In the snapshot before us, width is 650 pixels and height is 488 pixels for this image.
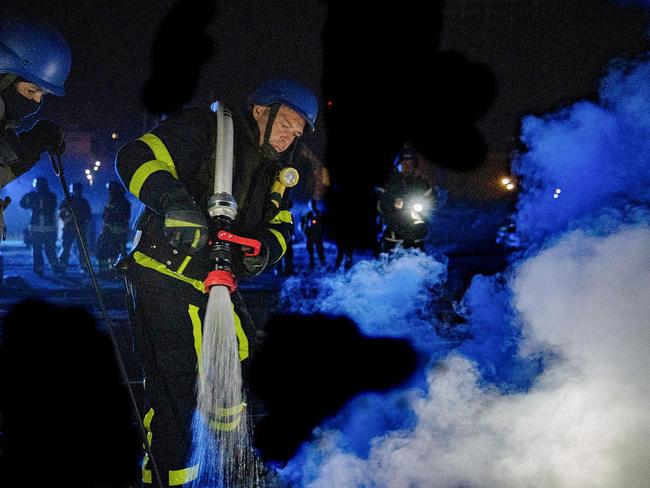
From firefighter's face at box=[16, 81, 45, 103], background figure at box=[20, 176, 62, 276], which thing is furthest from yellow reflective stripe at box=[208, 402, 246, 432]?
background figure at box=[20, 176, 62, 276]

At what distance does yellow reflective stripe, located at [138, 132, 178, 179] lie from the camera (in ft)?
7.93

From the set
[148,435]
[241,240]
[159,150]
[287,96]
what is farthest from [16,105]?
[148,435]

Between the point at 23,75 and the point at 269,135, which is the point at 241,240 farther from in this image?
the point at 23,75

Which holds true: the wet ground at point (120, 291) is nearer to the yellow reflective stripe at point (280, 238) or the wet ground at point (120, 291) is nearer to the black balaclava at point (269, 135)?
the yellow reflective stripe at point (280, 238)

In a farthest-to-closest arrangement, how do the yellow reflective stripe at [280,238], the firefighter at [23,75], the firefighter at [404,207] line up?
the firefighter at [404,207] < the yellow reflective stripe at [280,238] < the firefighter at [23,75]

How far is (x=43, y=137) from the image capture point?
3.04 m

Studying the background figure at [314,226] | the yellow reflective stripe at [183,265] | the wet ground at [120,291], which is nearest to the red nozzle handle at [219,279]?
the yellow reflective stripe at [183,265]

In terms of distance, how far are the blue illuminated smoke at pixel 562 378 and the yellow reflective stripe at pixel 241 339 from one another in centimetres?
80

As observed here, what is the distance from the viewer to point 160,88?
21.6m

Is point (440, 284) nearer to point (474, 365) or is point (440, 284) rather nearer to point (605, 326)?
point (474, 365)

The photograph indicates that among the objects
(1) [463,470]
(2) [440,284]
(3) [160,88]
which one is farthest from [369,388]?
(3) [160,88]

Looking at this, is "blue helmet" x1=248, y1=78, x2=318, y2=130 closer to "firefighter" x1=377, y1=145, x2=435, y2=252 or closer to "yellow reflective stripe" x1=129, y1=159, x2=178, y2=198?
"yellow reflective stripe" x1=129, y1=159, x2=178, y2=198

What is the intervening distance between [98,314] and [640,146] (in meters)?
6.51

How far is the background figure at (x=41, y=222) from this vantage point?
10.0 m
